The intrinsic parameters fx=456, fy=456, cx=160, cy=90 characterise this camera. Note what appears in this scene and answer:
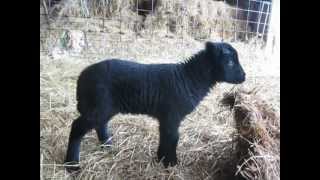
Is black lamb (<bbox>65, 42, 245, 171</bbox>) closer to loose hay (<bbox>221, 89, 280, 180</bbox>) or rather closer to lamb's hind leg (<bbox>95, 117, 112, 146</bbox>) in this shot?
lamb's hind leg (<bbox>95, 117, 112, 146</bbox>)

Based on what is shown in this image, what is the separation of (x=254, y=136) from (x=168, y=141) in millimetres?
454

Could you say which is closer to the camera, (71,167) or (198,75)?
(71,167)

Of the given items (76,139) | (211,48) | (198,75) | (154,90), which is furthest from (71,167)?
(211,48)

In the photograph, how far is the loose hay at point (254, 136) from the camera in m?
2.33

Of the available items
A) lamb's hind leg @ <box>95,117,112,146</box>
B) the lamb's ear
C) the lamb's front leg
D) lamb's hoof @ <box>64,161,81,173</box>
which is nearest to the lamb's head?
the lamb's ear

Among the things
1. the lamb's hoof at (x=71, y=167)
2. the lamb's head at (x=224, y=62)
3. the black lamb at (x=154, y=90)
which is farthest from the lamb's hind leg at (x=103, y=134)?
the lamb's head at (x=224, y=62)

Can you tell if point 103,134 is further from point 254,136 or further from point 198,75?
point 254,136

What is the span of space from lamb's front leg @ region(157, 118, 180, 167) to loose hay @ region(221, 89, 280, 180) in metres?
Result: 0.30

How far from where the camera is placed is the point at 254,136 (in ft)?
7.74

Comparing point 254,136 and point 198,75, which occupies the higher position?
point 198,75

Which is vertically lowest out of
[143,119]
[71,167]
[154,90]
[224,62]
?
[71,167]

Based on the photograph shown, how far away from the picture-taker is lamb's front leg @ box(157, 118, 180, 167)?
2.27m
